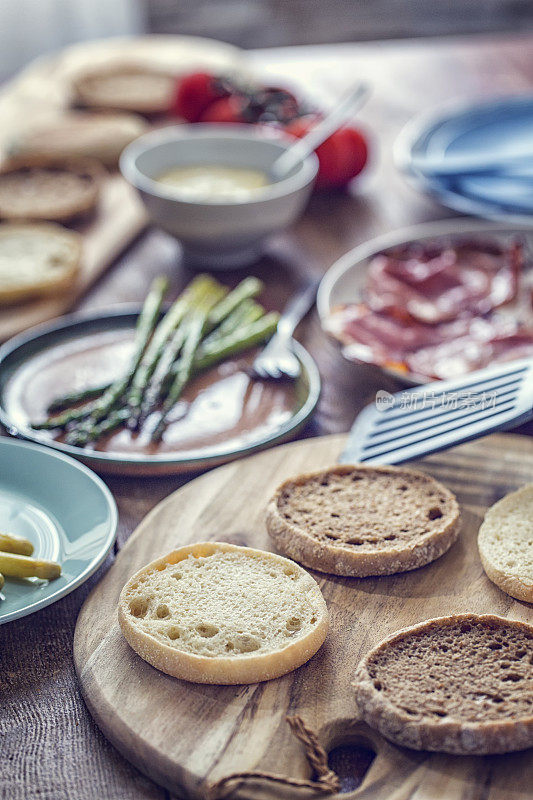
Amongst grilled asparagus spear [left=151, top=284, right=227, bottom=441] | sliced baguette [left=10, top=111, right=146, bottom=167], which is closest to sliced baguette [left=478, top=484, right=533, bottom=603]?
grilled asparagus spear [left=151, top=284, right=227, bottom=441]

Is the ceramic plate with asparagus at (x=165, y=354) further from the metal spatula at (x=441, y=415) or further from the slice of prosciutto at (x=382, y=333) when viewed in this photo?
the metal spatula at (x=441, y=415)

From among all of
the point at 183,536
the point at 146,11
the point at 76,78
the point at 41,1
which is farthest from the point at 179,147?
the point at 146,11

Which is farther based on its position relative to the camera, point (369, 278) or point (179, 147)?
point (179, 147)

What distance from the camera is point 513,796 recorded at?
4.98 feet

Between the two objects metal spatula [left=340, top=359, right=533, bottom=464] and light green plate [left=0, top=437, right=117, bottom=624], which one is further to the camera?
metal spatula [left=340, top=359, right=533, bottom=464]

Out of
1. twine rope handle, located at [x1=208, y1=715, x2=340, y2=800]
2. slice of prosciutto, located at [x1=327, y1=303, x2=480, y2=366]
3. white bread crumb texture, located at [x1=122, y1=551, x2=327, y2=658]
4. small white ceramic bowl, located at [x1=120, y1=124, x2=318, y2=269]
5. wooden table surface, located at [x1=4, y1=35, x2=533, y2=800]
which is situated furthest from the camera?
small white ceramic bowl, located at [x1=120, y1=124, x2=318, y2=269]

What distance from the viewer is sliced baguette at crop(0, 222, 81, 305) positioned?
129 inches

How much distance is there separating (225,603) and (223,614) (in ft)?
0.15

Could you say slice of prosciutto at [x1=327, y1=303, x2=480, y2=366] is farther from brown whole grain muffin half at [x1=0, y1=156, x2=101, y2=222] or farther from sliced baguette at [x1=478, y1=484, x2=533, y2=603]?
brown whole grain muffin half at [x1=0, y1=156, x2=101, y2=222]

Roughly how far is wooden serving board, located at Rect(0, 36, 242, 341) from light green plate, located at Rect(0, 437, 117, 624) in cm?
98

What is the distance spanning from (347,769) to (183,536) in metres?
0.73

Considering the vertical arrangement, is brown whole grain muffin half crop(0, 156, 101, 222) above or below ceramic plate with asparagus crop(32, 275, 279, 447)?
above

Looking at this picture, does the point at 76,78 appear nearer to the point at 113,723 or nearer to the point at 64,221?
the point at 64,221

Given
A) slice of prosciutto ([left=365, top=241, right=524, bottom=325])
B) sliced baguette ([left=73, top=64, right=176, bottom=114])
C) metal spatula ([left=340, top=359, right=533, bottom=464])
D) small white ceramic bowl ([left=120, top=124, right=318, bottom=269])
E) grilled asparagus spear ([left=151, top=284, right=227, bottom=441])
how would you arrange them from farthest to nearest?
sliced baguette ([left=73, top=64, right=176, bottom=114])
small white ceramic bowl ([left=120, top=124, right=318, bottom=269])
slice of prosciutto ([left=365, top=241, right=524, bottom=325])
grilled asparagus spear ([left=151, top=284, right=227, bottom=441])
metal spatula ([left=340, top=359, right=533, bottom=464])
